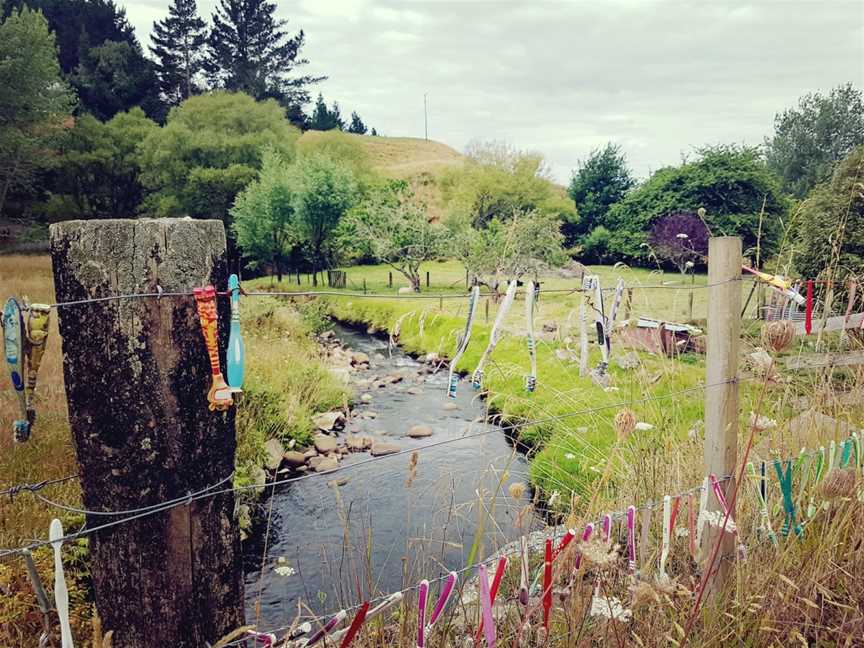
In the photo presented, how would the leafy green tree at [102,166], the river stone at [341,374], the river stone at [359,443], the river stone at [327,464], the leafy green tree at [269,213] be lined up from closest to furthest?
the river stone at [327,464], the river stone at [359,443], the river stone at [341,374], the leafy green tree at [269,213], the leafy green tree at [102,166]

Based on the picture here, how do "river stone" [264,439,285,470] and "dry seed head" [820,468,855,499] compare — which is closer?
"dry seed head" [820,468,855,499]

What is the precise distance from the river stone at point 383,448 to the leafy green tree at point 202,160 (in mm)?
23594

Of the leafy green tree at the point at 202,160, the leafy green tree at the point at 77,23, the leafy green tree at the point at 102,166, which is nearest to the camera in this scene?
the leafy green tree at the point at 202,160

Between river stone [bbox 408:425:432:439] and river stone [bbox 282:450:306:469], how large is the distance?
65.5 inches

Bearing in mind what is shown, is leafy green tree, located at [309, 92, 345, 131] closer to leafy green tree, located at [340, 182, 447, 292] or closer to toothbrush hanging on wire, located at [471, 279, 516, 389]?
leafy green tree, located at [340, 182, 447, 292]

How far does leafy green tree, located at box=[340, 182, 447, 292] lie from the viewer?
840 inches

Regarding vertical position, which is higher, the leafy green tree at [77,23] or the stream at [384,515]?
the leafy green tree at [77,23]

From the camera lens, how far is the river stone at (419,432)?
8.55 m

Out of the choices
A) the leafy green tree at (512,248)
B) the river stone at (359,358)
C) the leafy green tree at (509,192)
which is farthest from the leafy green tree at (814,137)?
the river stone at (359,358)

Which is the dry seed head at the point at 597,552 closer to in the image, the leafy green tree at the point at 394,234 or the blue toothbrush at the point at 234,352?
the blue toothbrush at the point at 234,352

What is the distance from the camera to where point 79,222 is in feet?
4.96

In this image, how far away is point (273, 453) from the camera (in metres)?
7.42

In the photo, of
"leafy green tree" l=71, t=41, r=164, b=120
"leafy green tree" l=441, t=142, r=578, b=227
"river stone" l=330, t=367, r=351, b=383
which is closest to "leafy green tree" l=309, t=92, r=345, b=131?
"leafy green tree" l=71, t=41, r=164, b=120

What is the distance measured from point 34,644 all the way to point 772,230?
26.2 m
